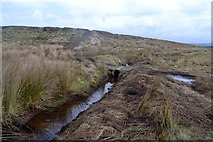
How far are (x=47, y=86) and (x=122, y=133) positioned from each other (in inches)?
175

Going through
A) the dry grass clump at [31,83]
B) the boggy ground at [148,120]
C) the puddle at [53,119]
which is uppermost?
the dry grass clump at [31,83]

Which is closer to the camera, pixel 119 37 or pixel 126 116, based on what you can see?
pixel 126 116

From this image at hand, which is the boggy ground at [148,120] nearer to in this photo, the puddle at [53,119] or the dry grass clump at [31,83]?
the puddle at [53,119]

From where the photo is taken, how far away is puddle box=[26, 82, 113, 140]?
7336mm

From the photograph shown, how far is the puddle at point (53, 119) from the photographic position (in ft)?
24.1

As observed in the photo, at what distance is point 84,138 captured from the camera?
5.92 metres

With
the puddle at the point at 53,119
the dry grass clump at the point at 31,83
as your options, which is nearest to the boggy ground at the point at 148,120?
the puddle at the point at 53,119

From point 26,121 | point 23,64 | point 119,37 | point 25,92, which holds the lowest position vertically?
point 26,121

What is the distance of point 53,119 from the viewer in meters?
8.58

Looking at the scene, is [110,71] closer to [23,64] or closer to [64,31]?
[23,64]

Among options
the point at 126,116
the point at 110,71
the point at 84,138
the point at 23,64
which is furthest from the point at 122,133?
the point at 110,71

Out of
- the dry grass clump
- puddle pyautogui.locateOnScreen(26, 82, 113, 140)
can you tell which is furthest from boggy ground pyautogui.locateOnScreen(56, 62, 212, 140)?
the dry grass clump

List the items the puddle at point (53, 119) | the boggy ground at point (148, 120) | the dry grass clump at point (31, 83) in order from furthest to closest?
the puddle at point (53, 119) < the dry grass clump at point (31, 83) < the boggy ground at point (148, 120)

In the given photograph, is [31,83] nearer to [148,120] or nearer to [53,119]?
[53,119]
